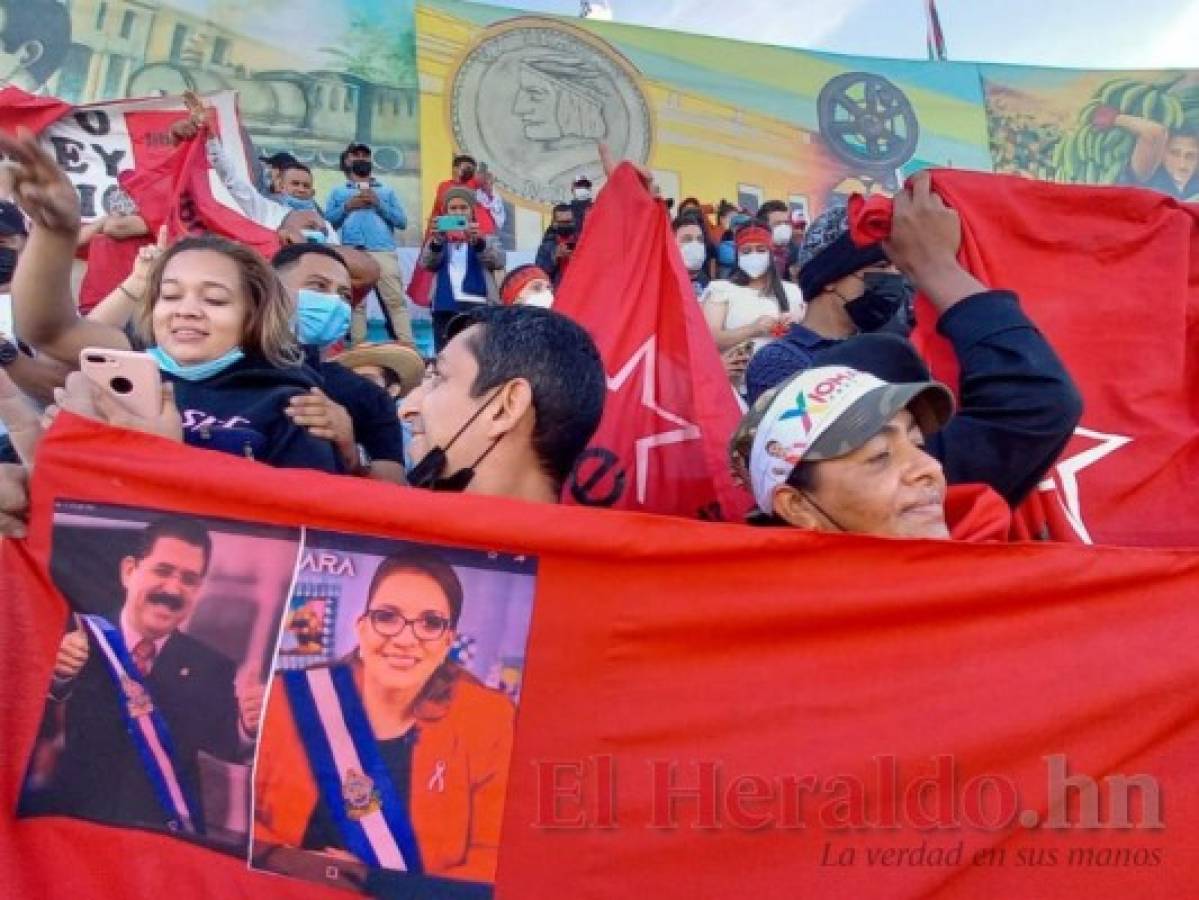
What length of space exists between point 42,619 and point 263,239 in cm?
330

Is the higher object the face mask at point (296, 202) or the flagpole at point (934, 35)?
the flagpole at point (934, 35)

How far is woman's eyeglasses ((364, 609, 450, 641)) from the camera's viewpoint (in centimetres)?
174

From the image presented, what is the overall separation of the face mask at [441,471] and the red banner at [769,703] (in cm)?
41

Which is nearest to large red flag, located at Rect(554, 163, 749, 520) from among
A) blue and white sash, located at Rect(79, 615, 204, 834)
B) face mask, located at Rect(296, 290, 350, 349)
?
face mask, located at Rect(296, 290, 350, 349)

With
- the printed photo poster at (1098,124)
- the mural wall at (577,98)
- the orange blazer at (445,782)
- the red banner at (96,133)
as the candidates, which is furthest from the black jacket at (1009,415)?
the printed photo poster at (1098,124)

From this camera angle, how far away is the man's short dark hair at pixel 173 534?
5.84ft

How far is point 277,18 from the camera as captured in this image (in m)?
13.0

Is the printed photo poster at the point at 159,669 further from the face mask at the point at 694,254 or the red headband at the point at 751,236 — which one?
the face mask at the point at 694,254

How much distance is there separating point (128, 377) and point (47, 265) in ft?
2.11

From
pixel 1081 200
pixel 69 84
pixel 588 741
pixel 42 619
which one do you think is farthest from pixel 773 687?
pixel 69 84

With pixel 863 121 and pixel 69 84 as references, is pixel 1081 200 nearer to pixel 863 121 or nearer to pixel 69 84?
pixel 69 84

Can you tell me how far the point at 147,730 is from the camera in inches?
67.8

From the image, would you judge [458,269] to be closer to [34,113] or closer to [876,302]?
[34,113]

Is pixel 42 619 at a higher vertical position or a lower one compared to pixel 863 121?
lower
